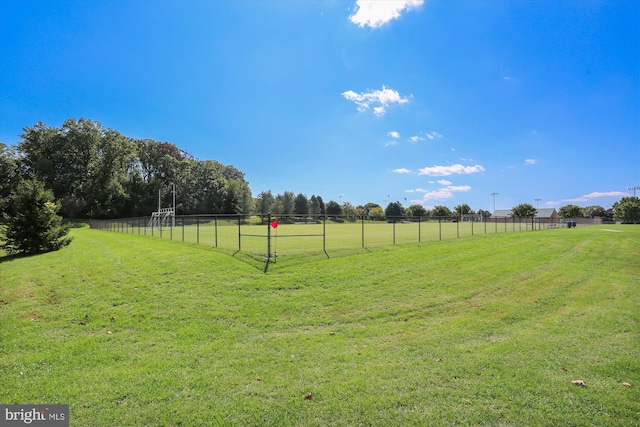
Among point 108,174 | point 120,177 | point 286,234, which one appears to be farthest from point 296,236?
point 120,177

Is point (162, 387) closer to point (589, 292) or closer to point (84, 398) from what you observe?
point (84, 398)

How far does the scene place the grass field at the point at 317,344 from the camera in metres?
3.50

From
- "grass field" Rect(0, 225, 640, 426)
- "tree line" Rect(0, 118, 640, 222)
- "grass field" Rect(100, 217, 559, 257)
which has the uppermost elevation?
"tree line" Rect(0, 118, 640, 222)

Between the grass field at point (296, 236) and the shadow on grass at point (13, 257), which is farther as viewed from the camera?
the grass field at point (296, 236)

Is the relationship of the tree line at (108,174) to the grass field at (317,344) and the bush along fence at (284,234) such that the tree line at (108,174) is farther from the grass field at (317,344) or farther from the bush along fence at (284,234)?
the grass field at (317,344)

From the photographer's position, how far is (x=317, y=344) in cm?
530

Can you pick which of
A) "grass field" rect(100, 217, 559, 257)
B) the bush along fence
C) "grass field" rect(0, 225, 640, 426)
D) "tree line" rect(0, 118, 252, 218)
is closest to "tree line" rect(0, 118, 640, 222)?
"tree line" rect(0, 118, 252, 218)

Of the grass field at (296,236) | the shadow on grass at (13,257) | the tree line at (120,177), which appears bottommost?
the shadow on grass at (13,257)

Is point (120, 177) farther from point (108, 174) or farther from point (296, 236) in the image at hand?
point (296, 236)

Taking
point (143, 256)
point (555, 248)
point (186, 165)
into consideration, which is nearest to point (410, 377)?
point (143, 256)

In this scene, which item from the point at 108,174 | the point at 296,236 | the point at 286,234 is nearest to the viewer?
the point at 296,236

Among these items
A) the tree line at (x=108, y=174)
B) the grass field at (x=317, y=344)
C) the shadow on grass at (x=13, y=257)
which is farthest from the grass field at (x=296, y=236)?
the tree line at (x=108, y=174)

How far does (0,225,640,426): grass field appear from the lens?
350 cm

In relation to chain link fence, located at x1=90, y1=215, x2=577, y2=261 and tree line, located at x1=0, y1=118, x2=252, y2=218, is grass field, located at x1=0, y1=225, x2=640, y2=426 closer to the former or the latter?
chain link fence, located at x1=90, y1=215, x2=577, y2=261
